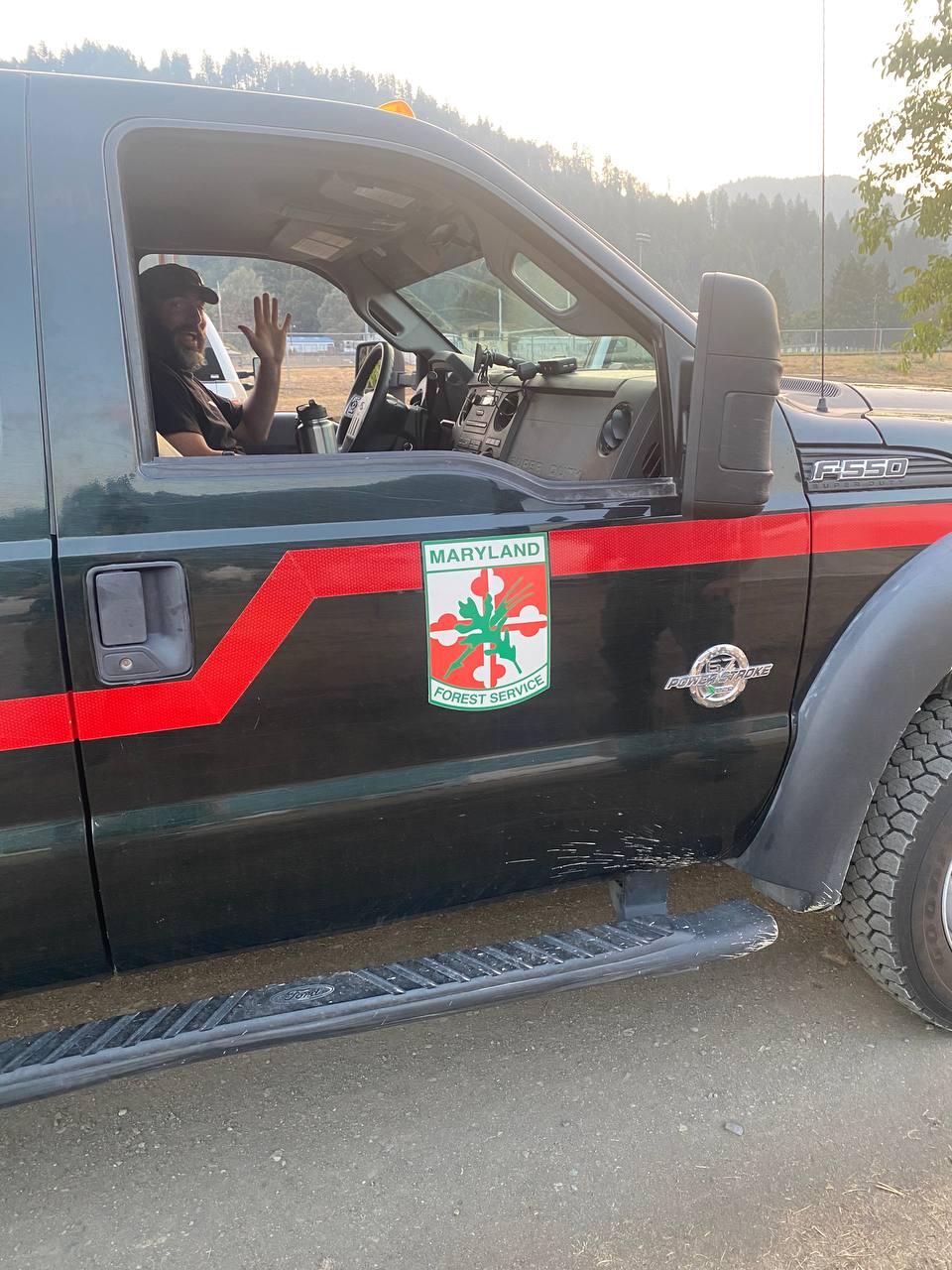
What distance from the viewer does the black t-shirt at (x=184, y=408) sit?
8.48 ft

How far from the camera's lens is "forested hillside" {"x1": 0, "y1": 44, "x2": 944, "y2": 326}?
2.25m

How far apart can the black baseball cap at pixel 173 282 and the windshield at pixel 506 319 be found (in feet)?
2.49

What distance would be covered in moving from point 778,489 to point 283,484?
3.39ft

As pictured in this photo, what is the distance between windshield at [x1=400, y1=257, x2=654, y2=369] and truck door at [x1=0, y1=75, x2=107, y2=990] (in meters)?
1.14

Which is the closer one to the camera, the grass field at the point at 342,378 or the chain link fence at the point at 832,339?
the chain link fence at the point at 832,339

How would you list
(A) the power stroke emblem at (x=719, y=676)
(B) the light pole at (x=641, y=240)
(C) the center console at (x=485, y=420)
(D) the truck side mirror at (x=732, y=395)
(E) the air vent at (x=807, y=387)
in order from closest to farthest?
1. (D) the truck side mirror at (x=732, y=395)
2. (A) the power stroke emblem at (x=719, y=676)
3. (B) the light pole at (x=641, y=240)
4. (E) the air vent at (x=807, y=387)
5. (C) the center console at (x=485, y=420)

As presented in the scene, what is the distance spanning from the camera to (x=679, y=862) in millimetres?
2229

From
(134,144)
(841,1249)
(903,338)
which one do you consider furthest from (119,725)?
(903,338)

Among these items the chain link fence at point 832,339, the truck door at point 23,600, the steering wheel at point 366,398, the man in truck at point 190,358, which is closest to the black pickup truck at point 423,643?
the truck door at point 23,600

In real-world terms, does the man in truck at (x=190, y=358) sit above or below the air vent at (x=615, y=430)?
above

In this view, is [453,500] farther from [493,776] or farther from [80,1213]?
[80,1213]

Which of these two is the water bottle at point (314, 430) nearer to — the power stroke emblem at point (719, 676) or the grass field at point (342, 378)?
the grass field at point (342, 378)

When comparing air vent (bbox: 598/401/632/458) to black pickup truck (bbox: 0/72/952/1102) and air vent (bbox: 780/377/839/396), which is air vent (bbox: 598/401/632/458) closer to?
black pickup truck (bbox: 0/72/952/1102)

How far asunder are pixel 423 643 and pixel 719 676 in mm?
684
